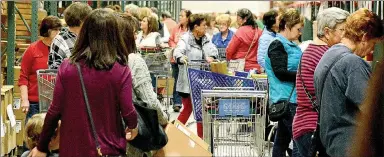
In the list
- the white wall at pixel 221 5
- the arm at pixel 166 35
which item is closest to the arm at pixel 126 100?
the arm at pixel 166 35

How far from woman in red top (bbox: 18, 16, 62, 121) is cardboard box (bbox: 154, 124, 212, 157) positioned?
2218 millimetres

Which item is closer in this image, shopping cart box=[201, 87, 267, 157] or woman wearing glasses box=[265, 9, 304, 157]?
woman wearing glasses box=[265, 9, 304, 157]

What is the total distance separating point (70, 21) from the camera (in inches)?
235

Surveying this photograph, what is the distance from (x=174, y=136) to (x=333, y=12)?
1.39m

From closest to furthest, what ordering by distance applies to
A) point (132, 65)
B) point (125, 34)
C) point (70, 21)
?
point (125, 34) → point (132, 65) → point (70, 21)

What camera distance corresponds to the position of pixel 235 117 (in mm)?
6750

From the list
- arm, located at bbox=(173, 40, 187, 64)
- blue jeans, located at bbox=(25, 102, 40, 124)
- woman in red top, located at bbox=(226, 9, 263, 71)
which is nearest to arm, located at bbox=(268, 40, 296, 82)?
blue jeans, located at bbox=(25, 102, 40, 124)

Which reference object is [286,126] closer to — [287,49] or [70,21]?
[287,49]

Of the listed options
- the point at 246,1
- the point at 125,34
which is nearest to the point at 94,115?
the point at 125,34

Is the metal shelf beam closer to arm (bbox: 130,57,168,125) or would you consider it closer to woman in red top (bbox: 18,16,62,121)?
woman in red top (bbox: 18,16,62,121)

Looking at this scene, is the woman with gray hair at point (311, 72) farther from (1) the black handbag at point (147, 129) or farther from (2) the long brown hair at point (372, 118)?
(2) the long brown hair at point (372, 118)

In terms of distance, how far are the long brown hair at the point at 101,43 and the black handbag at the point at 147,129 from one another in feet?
1.54

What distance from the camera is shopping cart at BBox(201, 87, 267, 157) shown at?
6652 millimetres

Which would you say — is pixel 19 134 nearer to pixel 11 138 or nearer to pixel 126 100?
pixel 11 138
